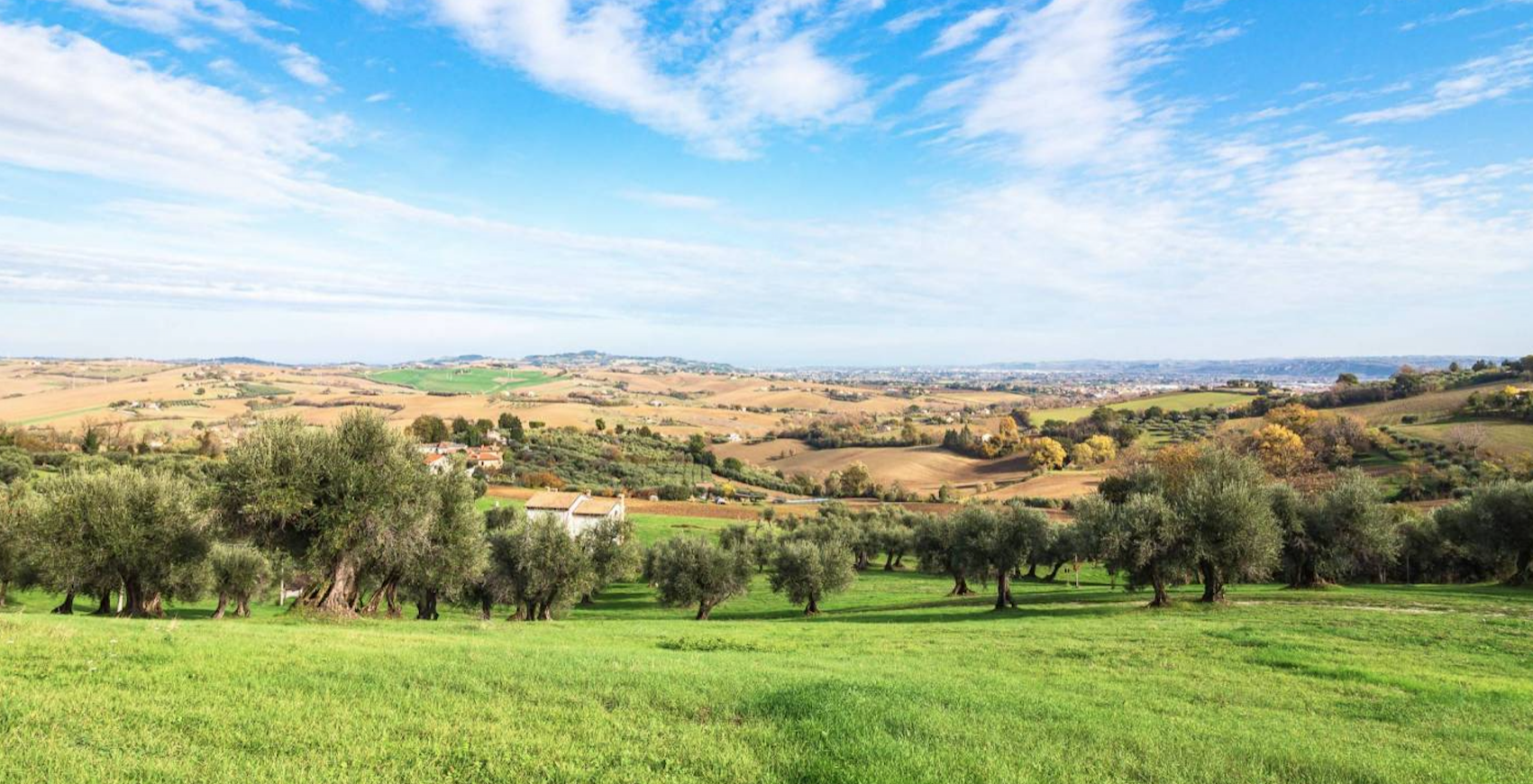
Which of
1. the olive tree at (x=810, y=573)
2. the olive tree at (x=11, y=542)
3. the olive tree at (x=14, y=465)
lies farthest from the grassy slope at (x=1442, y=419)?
the olive tree at (x=14, y=465)

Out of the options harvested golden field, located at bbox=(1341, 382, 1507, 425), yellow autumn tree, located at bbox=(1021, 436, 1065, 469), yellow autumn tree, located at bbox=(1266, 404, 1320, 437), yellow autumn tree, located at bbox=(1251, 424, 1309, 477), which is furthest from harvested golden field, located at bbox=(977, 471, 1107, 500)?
harvested golden field, located at bbox=(1341, 382, 1507, 425)

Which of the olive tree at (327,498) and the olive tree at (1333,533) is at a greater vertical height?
the olive tree at (327,498)

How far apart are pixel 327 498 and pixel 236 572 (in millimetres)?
15911

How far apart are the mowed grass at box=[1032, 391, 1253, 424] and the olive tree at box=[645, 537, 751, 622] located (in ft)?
437

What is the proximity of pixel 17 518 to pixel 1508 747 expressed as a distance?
182 feet

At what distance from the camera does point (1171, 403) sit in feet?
570

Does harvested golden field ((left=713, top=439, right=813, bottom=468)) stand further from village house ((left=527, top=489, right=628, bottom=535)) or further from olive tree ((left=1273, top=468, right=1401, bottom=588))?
olive tree ((left=1273, top=468, right=1401, bottom=588))

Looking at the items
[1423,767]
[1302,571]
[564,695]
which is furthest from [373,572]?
[1302,571]

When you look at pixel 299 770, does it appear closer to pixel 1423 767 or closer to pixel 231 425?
pixel 1423 767

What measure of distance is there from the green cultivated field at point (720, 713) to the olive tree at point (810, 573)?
2378 cm

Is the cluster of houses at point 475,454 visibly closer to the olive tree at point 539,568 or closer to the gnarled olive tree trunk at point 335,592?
the olive tree at point 539,568

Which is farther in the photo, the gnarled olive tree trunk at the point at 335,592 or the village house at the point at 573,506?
the village house at the point at 573,506

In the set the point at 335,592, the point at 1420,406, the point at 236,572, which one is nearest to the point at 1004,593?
the point at 335,592

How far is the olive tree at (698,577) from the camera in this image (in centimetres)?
4369
